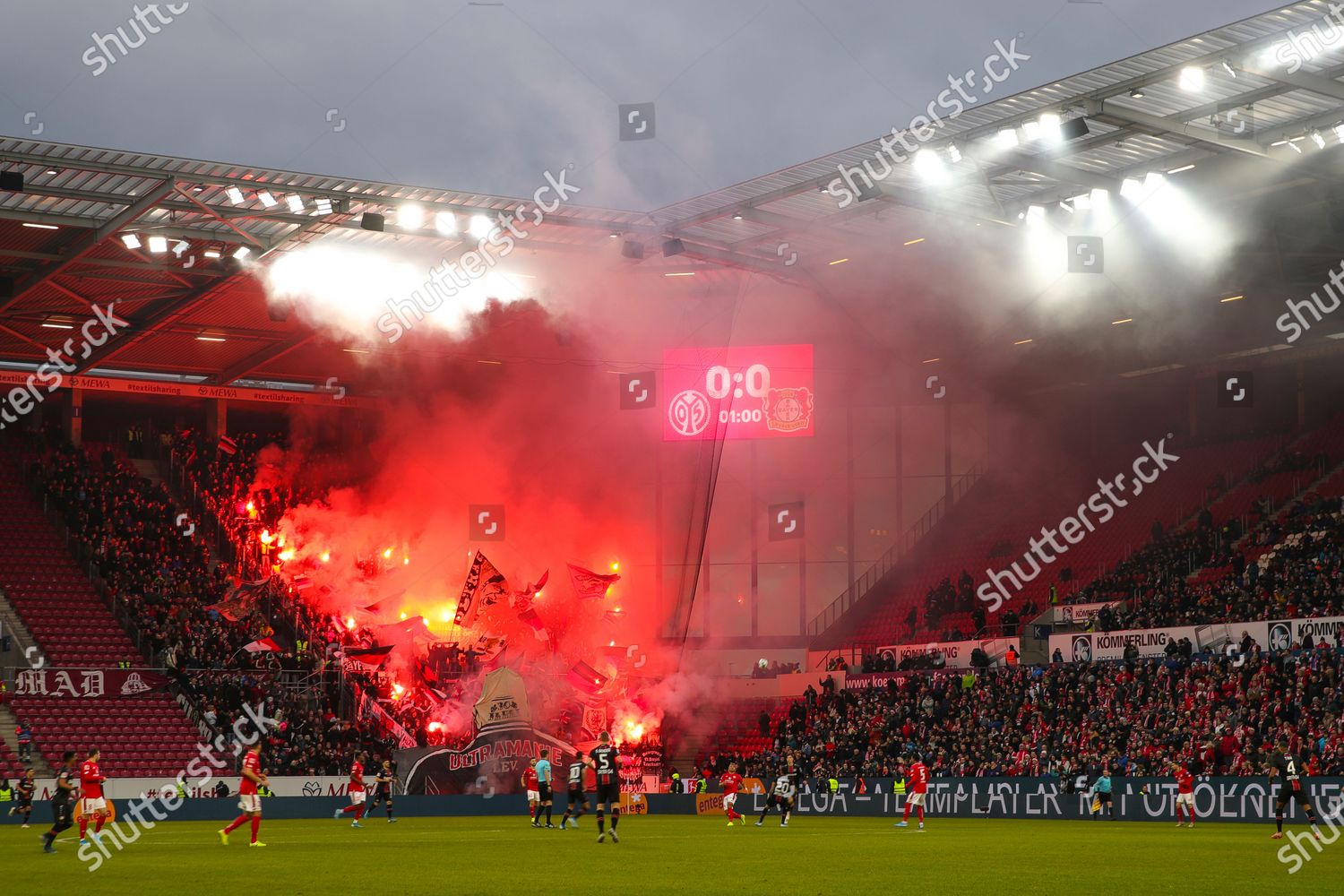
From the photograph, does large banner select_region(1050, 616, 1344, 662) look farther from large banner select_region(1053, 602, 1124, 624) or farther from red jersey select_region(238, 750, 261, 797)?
red jersey select_region(238, 750, 261, 797)

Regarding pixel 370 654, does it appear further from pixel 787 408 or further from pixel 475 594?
pixel 787 408

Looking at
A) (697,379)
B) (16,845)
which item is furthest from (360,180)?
(16,845)

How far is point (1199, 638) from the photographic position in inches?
1603

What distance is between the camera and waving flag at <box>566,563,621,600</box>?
177 ft

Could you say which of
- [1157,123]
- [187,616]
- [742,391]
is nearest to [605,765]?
[1157,123]

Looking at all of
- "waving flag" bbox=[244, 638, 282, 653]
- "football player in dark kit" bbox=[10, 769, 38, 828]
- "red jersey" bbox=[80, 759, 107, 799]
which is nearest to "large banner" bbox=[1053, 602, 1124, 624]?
"waving flag" bbox=[244, 638, 282, 653]

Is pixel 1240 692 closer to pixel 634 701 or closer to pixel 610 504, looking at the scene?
pixel 634 701

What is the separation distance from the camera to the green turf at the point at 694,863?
1630cm

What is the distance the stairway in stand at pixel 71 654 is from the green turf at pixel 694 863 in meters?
11.7

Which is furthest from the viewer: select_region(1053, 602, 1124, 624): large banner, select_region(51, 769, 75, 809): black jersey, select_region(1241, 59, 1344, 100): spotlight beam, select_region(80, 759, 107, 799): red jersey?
select_region(1053, 602, 1124, 624): large banner

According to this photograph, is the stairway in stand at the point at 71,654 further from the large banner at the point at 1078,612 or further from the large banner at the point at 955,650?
the large banner at the point at 1078,612

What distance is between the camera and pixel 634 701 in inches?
2051

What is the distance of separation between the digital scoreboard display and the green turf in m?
23.0

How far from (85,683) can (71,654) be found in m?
2.71
